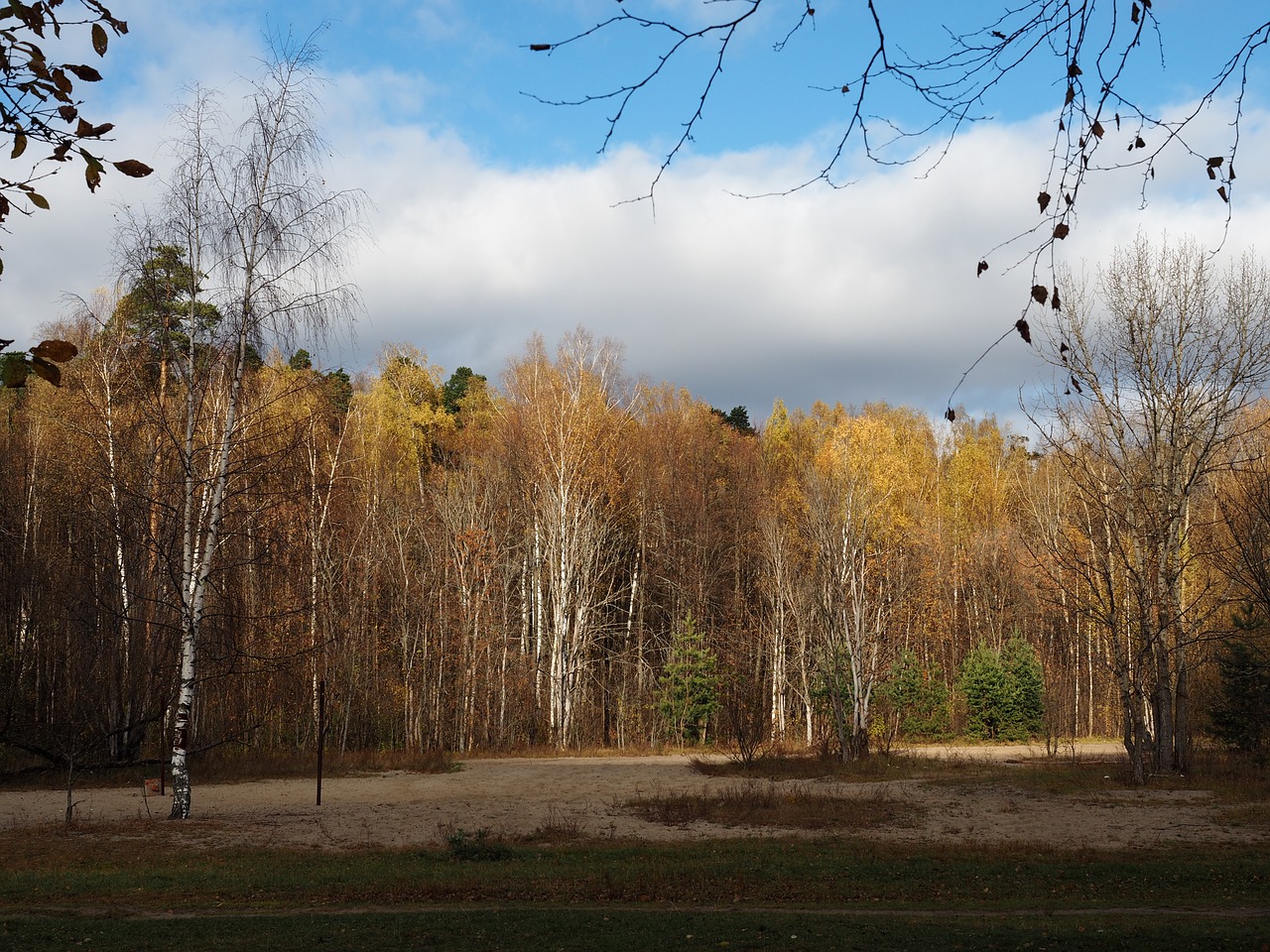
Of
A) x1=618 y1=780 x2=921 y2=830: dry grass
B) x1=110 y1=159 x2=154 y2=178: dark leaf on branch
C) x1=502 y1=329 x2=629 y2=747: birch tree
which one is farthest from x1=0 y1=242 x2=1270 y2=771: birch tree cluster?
x1=110 y1=159 x2=154 y2=178: dark leaf on branch

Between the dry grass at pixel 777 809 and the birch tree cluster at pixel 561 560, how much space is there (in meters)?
5.18

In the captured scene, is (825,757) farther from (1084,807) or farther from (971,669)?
(971,669)

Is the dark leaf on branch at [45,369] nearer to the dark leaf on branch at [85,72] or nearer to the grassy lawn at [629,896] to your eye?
the dark leaf on branch at [85,72]

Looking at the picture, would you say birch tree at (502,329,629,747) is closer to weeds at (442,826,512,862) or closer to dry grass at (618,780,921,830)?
dry grass at (618,780,921,830)

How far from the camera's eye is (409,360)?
48.1 metres

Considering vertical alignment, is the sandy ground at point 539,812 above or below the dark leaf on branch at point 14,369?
below

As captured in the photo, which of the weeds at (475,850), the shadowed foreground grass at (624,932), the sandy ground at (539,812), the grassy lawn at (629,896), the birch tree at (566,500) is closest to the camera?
the shadowed foreground grass at (624,932)

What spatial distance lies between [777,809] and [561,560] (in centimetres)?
1641

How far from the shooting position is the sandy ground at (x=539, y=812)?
47.9ft

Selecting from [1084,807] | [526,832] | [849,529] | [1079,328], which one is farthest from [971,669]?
[526,832]

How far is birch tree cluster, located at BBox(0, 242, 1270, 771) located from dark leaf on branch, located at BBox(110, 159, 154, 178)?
38.4 feet

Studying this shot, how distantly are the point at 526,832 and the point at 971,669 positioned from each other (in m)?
24.2

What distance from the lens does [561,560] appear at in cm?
3247

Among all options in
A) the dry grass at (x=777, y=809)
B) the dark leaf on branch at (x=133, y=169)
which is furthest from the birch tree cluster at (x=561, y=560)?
the dark leaf on branch at (x=133, y=169)
